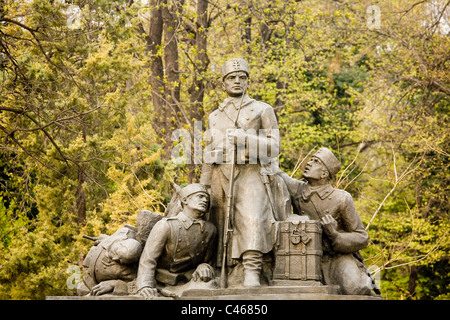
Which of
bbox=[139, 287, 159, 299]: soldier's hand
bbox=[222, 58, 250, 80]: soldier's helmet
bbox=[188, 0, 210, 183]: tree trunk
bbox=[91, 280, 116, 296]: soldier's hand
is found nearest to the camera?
bbox=[139, 287, 159, 299]: soldier's hand

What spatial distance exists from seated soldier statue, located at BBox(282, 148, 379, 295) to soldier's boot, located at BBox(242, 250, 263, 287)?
0.79 metres

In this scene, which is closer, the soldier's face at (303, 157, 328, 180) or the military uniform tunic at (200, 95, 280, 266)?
the military uniform tunic at (200, 95, 280, 266)

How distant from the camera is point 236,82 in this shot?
7809 millimetres

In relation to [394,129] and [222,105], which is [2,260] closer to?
[222,105]

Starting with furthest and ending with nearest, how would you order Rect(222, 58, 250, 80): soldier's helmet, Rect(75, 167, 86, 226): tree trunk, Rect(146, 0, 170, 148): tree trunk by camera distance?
1. Rect(146, 0, 170, 148): tree trunk
2. Rect(75, 167, 86, 226): tree trunk
3. Rect(222, 58, 250, 80): soldier's helmet

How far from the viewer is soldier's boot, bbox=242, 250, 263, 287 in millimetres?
7031

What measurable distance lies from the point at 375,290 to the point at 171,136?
9.98 metres

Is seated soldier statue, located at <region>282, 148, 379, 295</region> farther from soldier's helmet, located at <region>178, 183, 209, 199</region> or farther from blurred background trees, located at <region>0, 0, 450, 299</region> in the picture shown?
blurred background trees, located at <region>0, 0, 450, 299</region>

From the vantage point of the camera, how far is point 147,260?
7.27 metres

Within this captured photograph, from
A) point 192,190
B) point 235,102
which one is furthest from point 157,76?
point 192,190

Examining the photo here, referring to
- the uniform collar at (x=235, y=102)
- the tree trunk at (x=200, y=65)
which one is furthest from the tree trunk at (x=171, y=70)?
the uniform collar at (x=235, y=102)

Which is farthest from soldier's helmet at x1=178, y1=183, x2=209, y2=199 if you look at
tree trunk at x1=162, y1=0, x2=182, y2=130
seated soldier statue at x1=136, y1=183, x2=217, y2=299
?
tree trunk at x1=162, y1=0, x2=182, y2=130

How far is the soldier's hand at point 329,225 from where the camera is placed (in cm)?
753

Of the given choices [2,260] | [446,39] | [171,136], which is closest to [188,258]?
[2,260]
